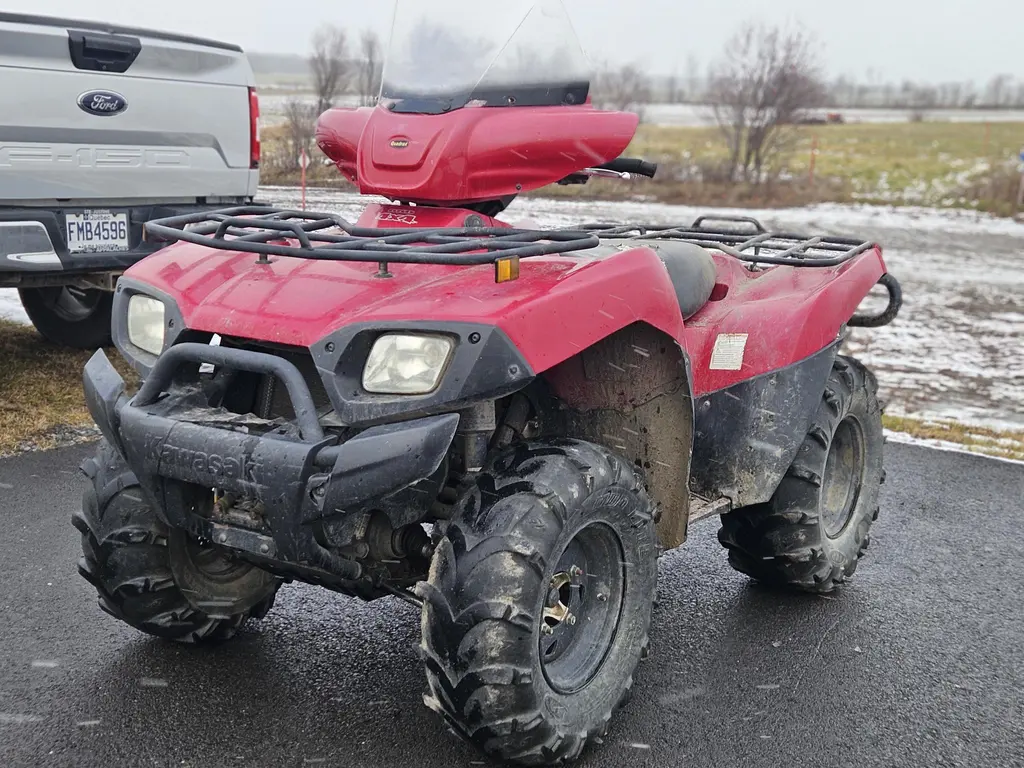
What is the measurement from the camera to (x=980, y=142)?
40.3 metres

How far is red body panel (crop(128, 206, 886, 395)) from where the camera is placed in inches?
100

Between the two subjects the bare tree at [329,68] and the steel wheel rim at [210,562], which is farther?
the bare tree at [329,68]

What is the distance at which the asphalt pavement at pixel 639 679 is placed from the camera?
2.98 m

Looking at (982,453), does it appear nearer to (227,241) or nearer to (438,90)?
(438,90)

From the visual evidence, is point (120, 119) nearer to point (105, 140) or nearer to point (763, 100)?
point (105, 140)

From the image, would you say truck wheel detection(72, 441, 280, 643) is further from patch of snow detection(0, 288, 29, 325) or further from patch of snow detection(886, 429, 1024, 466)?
patch of snow detection(0, 288, 29, 325)

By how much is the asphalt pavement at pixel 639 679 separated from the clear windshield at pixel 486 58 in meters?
1.84

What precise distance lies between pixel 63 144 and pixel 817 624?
446 cm

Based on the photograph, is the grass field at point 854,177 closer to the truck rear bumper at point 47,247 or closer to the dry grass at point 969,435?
the dry grass at point 969,435

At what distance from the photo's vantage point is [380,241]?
277 centimetres

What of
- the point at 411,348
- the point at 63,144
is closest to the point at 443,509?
the point at 411,348

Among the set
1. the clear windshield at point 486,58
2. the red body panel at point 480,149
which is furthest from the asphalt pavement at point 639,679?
the clear windshield at point 486,58

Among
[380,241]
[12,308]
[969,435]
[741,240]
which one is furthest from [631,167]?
[12,308]

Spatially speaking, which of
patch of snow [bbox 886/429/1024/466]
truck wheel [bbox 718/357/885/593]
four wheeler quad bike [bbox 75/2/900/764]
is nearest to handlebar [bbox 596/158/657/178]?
four wheeler quad bike [bbox 75/2/900/764]
